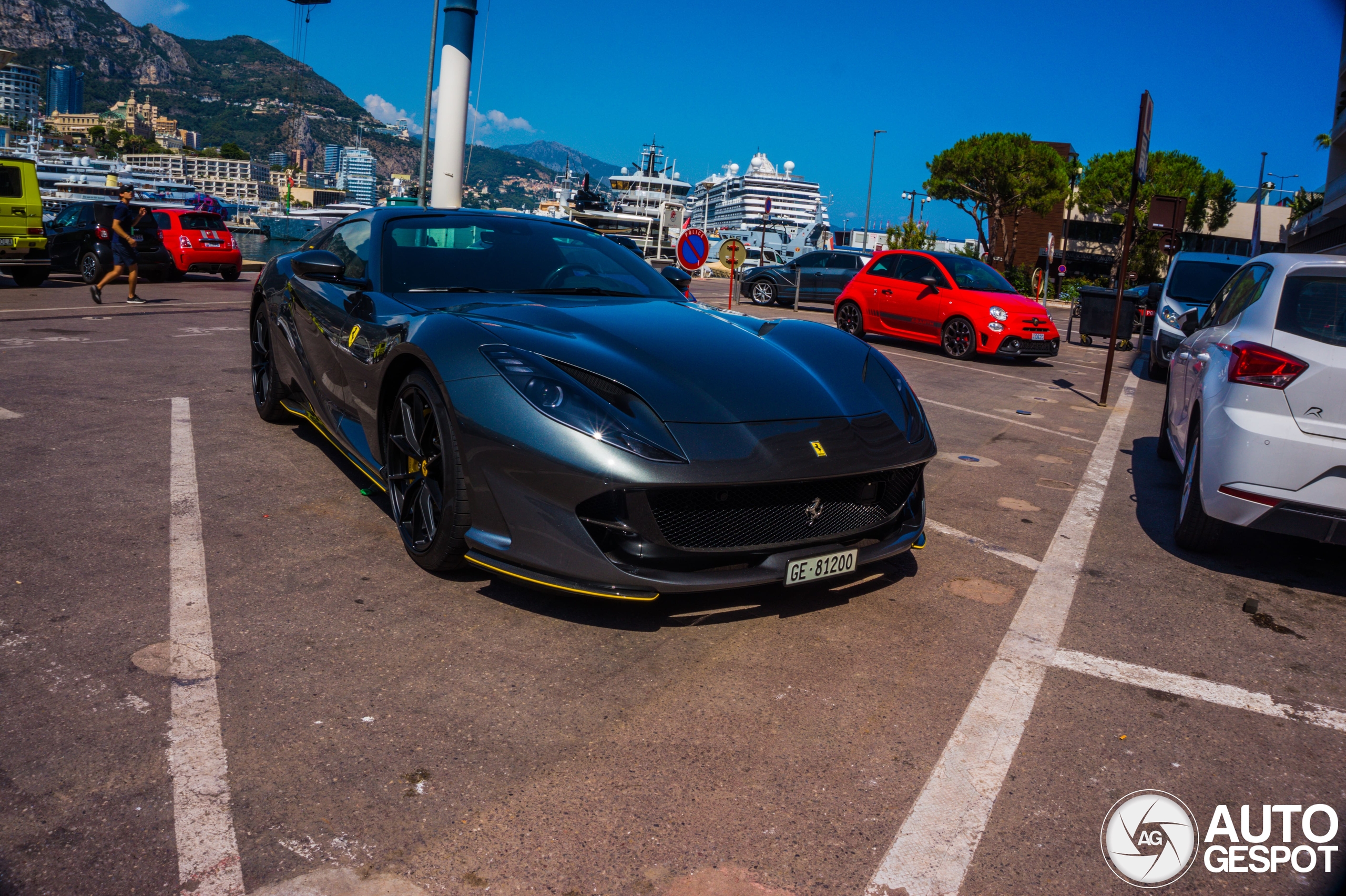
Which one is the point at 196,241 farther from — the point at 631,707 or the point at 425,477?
the point at 631,707

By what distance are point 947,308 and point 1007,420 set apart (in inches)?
232

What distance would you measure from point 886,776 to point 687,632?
98 cm

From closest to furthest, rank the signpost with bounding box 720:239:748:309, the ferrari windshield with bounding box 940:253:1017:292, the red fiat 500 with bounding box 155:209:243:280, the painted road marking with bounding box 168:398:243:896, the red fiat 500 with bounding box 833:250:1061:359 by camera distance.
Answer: the painted road marking with bounding box 168:398:243:896
the red fiat 500 with bounding box 833:250:1061:359
the signpost with bounding box 720:239:748:309
the ferrari windshield with bounding box 940:253:1017:292
the red fiat 500 with bounding box 155:209:243:280

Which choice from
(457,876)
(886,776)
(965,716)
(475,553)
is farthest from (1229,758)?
(475,553)

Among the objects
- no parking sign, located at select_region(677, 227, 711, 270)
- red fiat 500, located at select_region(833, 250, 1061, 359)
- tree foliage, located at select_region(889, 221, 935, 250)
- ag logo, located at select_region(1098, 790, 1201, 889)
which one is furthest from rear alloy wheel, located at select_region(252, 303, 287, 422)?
tree foliage, located at select_region(889, 221, 935, 250)

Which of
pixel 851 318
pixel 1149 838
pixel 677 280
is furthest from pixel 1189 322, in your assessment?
pixel 851 318

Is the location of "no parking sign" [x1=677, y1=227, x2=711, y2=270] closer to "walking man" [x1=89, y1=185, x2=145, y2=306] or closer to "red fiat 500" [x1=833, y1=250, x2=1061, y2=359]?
"red fiat 500" [x1=833, y1=250, x2=1061, y2=359]

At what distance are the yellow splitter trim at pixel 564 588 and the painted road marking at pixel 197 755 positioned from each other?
878 mm

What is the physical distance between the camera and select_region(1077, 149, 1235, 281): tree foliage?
5966cm

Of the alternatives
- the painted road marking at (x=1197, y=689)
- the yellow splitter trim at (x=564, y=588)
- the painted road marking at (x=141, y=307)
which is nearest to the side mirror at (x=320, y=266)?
the yellow splitter trim at (x=564, y=588)

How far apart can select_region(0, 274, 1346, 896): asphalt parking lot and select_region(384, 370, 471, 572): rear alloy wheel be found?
0.55ft

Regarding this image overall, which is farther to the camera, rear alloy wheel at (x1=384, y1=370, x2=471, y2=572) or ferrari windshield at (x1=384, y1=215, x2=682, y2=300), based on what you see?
ferrari windshield at (x1=384, y1=215, x2=682, y2=300)

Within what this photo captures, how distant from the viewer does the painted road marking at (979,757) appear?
1.99 m

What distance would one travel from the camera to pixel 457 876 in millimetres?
1878
